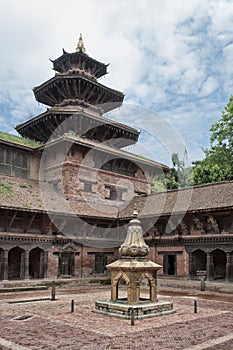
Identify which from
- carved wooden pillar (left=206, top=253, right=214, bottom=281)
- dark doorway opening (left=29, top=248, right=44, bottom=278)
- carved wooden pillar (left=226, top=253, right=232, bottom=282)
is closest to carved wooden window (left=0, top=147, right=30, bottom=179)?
dark doorway opening (left=29, top=248, right=44, bottom=278)

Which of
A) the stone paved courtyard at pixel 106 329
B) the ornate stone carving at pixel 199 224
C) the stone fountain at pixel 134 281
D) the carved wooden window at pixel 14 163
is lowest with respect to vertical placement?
the stone paved courtyard at pixel 106 329

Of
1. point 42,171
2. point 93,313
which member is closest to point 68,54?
point 42,171

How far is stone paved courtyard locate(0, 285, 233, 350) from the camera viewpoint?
32.9 feet

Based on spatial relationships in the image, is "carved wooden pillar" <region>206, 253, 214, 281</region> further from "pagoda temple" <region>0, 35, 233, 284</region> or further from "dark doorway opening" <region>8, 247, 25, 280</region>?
"dark doorway opening" <region>8, 247, 25, 280</region>

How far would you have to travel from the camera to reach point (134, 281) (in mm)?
14664

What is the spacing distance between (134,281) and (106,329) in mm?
3030

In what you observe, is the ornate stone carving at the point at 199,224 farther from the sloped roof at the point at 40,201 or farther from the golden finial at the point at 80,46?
the golden finial at the point at 80,46

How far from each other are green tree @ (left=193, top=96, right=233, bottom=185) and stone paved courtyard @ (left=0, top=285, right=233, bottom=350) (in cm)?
2356

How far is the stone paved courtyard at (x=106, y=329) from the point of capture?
10039 millimetres

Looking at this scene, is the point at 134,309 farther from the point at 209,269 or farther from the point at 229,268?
the point at 209,269

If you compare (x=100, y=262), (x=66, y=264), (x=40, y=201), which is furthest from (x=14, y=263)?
(x=100, y=262)

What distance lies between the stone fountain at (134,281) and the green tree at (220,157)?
2495cm

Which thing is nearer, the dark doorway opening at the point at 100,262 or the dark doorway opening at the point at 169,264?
the dark doorway opening at the point at 169,264

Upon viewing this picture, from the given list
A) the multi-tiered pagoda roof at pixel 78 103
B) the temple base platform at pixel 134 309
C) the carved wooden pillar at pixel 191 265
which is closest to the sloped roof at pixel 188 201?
the carved wooden pillar at pixel 191 265
